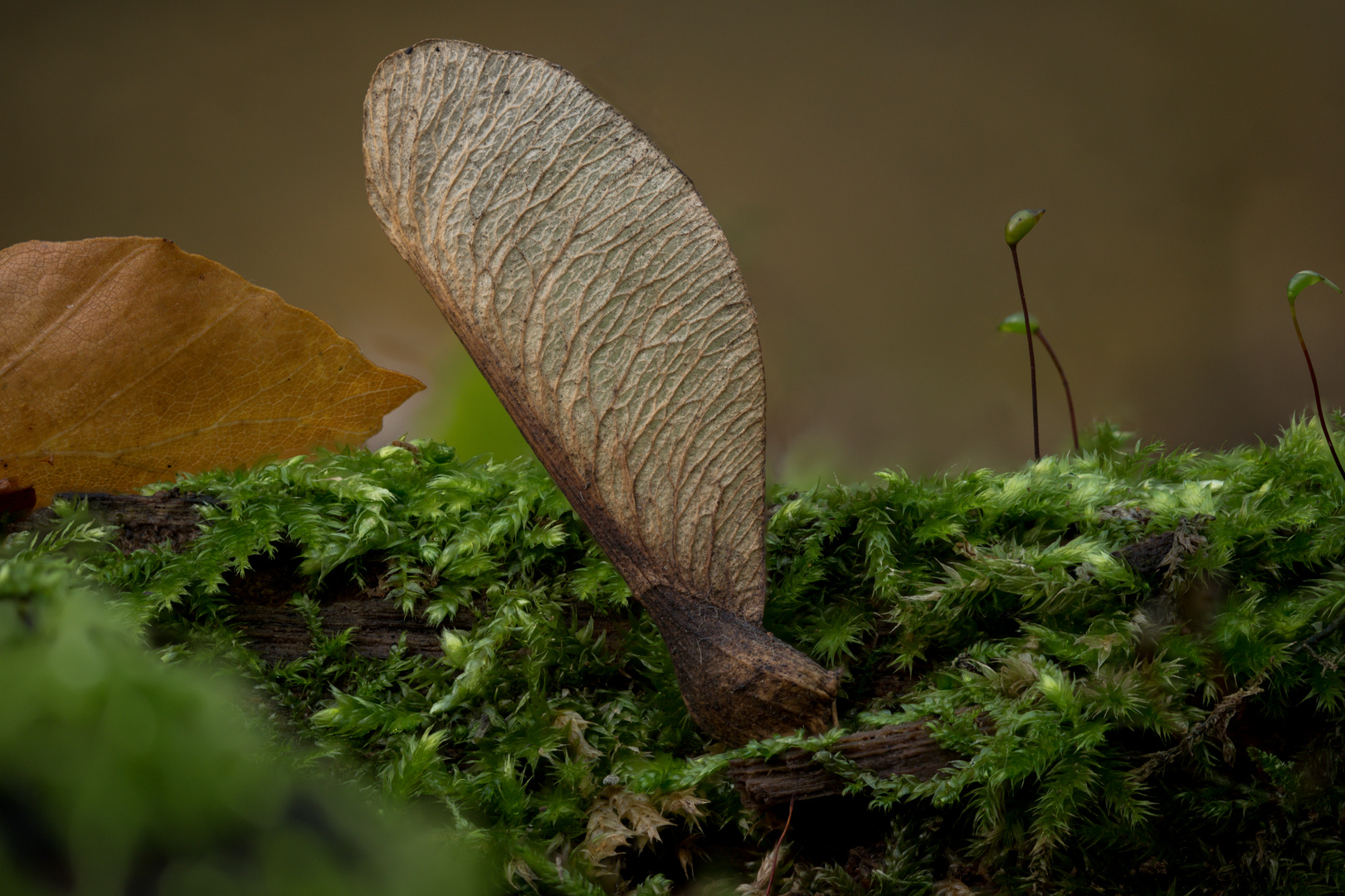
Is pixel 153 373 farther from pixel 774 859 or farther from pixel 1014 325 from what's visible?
pixel 1014 325

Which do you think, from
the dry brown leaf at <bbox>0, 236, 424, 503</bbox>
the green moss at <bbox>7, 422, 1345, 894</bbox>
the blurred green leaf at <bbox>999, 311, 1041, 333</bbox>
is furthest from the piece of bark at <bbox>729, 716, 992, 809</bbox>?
the blurred green leaf at <bbox>999, 311, 1041, 333</bbox>

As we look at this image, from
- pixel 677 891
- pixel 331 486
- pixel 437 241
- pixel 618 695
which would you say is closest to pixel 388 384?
pixel 331 486

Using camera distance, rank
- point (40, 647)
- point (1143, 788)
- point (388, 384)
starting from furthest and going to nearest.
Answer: point (388, 384) < point (1143, 788) < point (40, 647)

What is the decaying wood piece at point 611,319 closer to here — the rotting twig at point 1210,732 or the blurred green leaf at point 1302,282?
the rotting twig at point 1210,732

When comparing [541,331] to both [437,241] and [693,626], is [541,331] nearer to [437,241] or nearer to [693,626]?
[437,241]

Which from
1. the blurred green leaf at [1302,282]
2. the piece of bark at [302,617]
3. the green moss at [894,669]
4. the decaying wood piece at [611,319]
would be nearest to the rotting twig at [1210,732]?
the green moss at [894,669]
